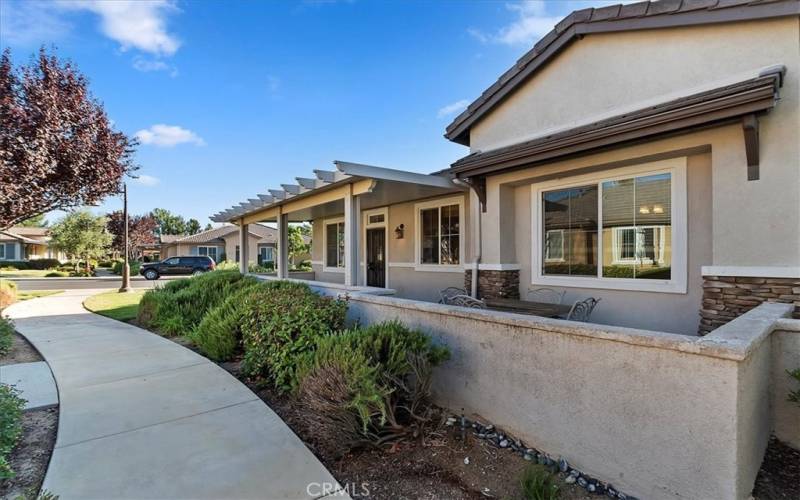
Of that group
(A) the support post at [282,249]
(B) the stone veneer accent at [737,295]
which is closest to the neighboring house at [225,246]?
(A) the support post at [282,249]

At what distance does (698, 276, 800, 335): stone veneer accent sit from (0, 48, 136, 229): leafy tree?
50.5 feet

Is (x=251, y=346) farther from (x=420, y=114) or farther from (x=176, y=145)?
(x=176, y=145)

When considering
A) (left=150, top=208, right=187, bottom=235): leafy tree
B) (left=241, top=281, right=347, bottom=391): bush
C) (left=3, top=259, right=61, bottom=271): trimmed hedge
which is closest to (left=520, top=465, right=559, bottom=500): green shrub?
(left=241, top=281, right=347, bottom=391): bush

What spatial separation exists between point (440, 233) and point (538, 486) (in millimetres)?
7371

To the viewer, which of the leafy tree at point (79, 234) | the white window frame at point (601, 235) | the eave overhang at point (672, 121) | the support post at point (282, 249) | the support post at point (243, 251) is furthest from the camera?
A: the leafy tree at point (79, 234)

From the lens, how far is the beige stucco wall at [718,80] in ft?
13.5

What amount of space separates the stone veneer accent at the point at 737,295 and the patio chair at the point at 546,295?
205cm

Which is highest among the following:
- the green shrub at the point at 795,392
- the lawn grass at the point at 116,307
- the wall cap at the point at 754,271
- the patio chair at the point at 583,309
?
the wall cap at the point at 754,271

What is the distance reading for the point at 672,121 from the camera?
4582 mm

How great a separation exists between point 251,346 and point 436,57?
998 centimetres

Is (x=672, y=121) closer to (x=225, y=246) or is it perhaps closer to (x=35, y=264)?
(x=225, y=246)

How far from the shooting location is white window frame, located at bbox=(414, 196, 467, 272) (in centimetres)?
912

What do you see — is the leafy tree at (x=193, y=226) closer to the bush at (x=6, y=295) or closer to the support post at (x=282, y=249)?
the bush at (x=6, y=295)

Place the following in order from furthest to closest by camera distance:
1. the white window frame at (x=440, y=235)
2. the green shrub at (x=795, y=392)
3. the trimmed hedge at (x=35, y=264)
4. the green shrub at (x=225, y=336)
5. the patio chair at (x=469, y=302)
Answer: the trimmed hedge at (x=35, y=264) → the white window frame at (x=440, y=235) → the green shrub at (x=225, y=336) → the patio chair at (x=469, y=302) → the green shrub at (x=795, y=392)
